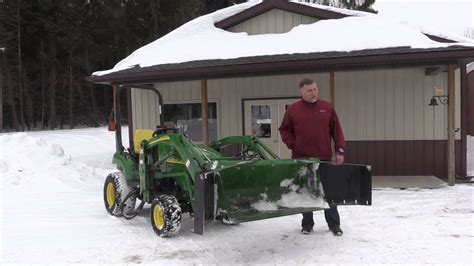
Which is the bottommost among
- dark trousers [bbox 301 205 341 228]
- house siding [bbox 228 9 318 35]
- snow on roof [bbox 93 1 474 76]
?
dark trousers [bbox 301 205 341 228]

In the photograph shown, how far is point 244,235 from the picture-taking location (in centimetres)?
563

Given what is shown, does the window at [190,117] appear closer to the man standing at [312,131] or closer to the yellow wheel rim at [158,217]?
the yellow wheel rim at [158,217]

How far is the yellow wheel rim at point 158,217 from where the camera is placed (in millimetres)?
5548

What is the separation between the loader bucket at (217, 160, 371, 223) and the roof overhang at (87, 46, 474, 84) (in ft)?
13.4

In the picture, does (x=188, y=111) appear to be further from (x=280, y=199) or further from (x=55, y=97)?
(x=55, y=97)

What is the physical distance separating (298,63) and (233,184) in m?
4.76

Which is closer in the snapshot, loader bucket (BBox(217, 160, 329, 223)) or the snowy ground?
the snowy ground

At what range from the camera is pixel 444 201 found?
24.6 ft

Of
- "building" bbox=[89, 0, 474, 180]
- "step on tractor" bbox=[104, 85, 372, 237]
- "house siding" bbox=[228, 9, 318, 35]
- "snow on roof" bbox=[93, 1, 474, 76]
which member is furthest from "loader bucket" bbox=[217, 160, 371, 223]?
"house siding" bbox=[228, 9, 318, 35]

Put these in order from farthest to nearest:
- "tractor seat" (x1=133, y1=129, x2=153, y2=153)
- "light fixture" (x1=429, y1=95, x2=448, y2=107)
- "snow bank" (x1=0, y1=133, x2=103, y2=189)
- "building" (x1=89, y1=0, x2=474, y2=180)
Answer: "light fixture" (x1=429, y1=95, x2=448, y2=107)
"building" (x1=89, y1=0, x2=474, y2=180)
"snow bank" (x1=0, y1=133, x2=103, y2=189)
"tractor seat" (x1=133, y1=129, x2=153, y2=153)

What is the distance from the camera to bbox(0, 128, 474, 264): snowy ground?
476 centimetres

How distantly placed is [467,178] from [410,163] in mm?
1272

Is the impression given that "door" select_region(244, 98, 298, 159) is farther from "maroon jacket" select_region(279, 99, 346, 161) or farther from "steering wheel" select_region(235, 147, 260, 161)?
"maroon jacket" select_region(279, 99, 346, 161)

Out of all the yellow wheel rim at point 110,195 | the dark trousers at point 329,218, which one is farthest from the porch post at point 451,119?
the yellow wheel rim at point 110,195
